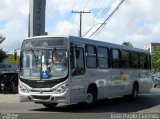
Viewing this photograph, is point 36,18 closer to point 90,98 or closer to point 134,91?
point 134,91

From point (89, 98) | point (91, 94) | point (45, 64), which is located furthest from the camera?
point (91, 94)

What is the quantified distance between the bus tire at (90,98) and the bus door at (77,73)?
60 centimetres

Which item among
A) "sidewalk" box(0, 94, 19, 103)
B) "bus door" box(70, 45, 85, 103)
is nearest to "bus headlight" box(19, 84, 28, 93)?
"bus door" box(70, 45, 85, 103)

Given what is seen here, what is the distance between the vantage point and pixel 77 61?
18703 mm

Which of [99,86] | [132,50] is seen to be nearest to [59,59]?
[99,86]

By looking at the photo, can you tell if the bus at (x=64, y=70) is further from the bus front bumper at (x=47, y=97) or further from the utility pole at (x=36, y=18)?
the utility pole at (x=36, y=18)

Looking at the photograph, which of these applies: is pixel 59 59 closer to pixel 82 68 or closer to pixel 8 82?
pixel 82 68

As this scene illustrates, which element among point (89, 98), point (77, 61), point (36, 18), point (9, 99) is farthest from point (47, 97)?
point (36, 18)

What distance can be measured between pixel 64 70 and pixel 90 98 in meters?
2.46

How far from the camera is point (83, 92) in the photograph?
19.2 m

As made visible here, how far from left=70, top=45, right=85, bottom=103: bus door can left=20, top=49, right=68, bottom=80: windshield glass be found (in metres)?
0.38

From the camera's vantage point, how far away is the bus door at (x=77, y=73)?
1825 centimetres

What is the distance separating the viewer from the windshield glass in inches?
711

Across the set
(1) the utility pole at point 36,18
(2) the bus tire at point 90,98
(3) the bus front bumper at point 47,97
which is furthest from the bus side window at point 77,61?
(1) the utility pole at point 36,18
